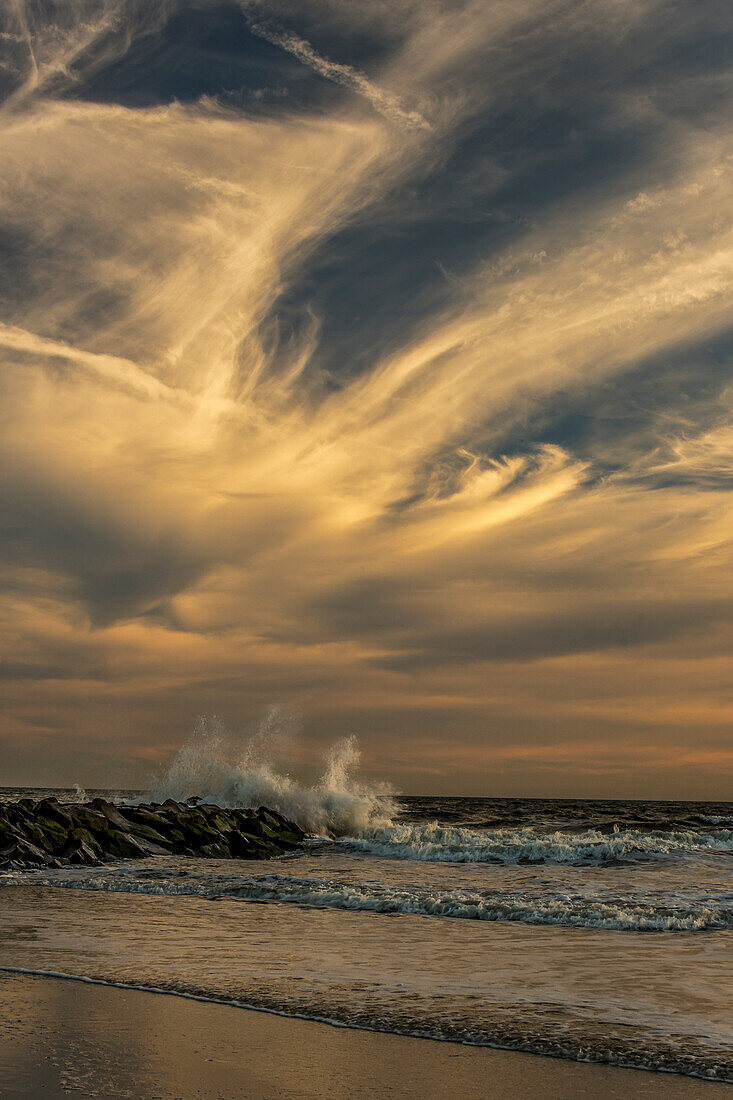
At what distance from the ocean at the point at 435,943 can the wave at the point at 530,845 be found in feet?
1.53

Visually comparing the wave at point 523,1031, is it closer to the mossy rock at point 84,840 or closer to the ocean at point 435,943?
the ocean at point 435,943

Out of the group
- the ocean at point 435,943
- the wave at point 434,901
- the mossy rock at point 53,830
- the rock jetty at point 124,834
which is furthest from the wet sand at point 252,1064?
the mossy rock at point 53,830

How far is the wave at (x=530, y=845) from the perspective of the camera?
2433 centimetres

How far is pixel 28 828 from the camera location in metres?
22.5

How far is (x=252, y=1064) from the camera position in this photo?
6.36 m

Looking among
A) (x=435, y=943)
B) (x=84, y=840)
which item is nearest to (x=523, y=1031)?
(x=435, y=943)

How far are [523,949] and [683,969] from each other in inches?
79.7

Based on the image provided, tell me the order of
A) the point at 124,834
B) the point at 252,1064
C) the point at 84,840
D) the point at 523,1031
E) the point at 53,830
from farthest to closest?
the point at 124,834, the point at 53,830, the point at 84,840, the point at 523,1031, the point at 252,1064

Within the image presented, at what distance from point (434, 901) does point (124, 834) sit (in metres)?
11.9

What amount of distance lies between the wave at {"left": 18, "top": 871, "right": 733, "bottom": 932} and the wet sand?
7.58 metres

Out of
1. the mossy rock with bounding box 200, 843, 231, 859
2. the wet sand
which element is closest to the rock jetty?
the mossy rock with bounding box 200, 843, 231, 859

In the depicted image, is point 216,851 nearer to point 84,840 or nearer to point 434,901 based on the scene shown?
point 84,840

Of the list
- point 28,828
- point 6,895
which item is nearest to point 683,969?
point 6,895

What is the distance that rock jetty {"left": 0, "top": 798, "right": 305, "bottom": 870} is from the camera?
70.0ft
